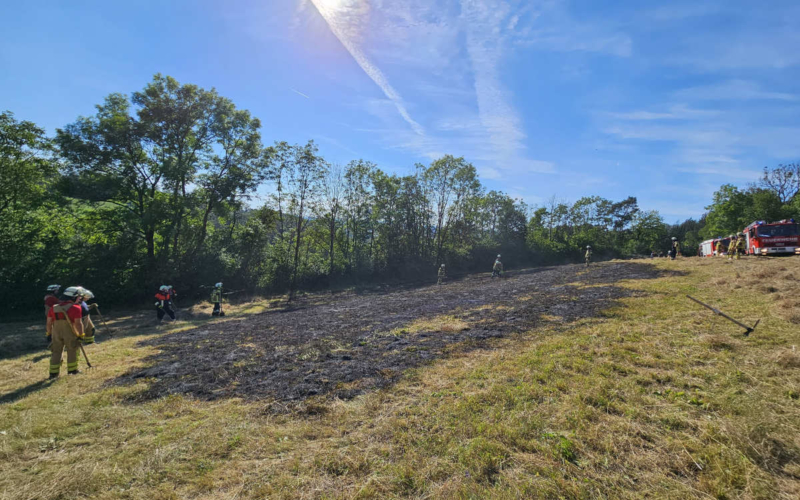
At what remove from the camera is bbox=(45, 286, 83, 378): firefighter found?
7.70 meters

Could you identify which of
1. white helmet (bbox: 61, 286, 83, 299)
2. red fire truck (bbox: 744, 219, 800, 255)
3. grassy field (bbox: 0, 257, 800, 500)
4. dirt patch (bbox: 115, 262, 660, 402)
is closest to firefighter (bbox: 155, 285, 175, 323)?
dirt patch (bbox: 115, 262, 660, 402)

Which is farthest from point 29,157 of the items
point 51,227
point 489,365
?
point 489,365

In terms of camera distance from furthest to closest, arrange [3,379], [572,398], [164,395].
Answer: [3,379], [164,395], [572,398]

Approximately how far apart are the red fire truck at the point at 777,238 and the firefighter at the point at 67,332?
33340 mm

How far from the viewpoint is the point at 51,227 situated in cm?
2048

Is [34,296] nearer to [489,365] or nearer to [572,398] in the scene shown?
[489,365]

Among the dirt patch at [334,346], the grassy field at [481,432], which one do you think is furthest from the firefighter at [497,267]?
the grassy field at [481,432]

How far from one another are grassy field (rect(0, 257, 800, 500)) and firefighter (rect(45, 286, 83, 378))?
3.32 ft

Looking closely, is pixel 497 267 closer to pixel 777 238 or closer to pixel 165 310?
pixel 777 238

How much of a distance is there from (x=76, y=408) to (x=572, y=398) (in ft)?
27.3

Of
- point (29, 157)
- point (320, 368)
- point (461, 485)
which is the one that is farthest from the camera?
point (29, 157)

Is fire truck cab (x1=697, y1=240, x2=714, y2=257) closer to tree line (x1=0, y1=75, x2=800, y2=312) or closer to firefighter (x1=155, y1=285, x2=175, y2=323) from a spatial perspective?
tree line (x1=0, y1=75, x2=800, y2=312)

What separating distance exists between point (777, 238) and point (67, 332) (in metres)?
34.7

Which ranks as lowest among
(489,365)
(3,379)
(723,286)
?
(3,379)
